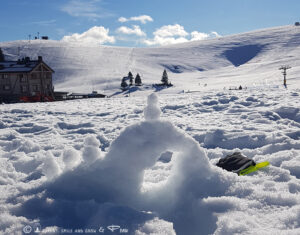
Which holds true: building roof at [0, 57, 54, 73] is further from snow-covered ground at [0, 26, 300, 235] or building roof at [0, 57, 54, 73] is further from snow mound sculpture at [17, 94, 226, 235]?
snow mound sculpture at [17, 94, 226, 235]

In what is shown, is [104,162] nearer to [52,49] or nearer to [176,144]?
[176,144]

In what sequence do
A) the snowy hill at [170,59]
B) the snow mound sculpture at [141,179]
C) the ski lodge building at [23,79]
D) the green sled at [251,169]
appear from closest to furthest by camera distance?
the snow mound sculpture at [141,179]
the green sled at [251,169]
the ski lodge building at [23,79]
the snowy hill at [170,59]

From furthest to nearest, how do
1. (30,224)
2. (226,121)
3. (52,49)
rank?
(52,49) → (226,121) → (30,224)

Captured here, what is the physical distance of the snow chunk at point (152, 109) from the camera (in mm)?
4055

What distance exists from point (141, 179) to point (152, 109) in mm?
1033

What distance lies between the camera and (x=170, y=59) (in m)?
116

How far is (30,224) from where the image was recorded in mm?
3191

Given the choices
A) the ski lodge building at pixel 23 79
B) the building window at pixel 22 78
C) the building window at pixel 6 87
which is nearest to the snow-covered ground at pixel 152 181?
the ski lodge building at pixel 23 79

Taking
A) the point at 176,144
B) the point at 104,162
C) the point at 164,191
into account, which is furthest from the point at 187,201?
the point at 104,162

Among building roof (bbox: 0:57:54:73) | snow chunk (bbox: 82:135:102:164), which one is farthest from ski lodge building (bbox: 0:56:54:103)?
snow chunk (bbox: 82:135:102:164)

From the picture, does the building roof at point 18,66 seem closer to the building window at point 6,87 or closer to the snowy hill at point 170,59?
the building window at point 6,87

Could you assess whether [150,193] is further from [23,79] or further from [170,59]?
[170,59]

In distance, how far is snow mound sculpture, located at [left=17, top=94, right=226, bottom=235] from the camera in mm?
3566

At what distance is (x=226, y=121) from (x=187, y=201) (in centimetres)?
666
